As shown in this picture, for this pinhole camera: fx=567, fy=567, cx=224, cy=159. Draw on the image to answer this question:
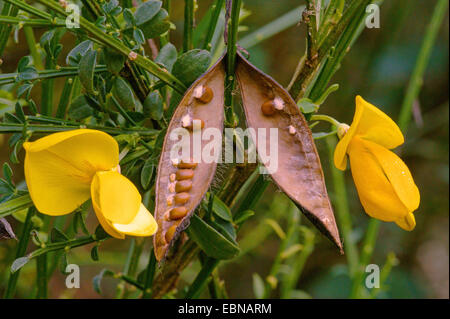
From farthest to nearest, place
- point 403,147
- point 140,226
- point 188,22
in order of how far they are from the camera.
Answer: point 403,147 < point 188,22 < point 140,226

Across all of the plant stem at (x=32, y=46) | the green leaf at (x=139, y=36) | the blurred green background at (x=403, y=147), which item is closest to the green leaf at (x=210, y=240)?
the green leaf at (x=139, y=36)

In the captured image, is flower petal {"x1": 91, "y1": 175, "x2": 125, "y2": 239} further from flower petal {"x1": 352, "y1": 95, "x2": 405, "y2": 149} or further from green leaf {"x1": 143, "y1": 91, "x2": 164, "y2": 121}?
flower petal {"x1": 352, "y1": 95, "x2": 405, "y2": 149}

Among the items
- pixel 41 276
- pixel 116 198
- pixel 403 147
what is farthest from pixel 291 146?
pixel 403 147

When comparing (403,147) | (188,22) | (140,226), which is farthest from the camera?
(403,147)

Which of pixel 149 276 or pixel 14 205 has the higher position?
pixel 14 205

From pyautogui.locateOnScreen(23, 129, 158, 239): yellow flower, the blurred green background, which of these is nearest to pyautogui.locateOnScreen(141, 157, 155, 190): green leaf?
pyautogui.locateOnScreen(23, 129, 158, 239): yellow flower

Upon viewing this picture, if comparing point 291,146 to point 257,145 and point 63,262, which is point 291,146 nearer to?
point 257,145
